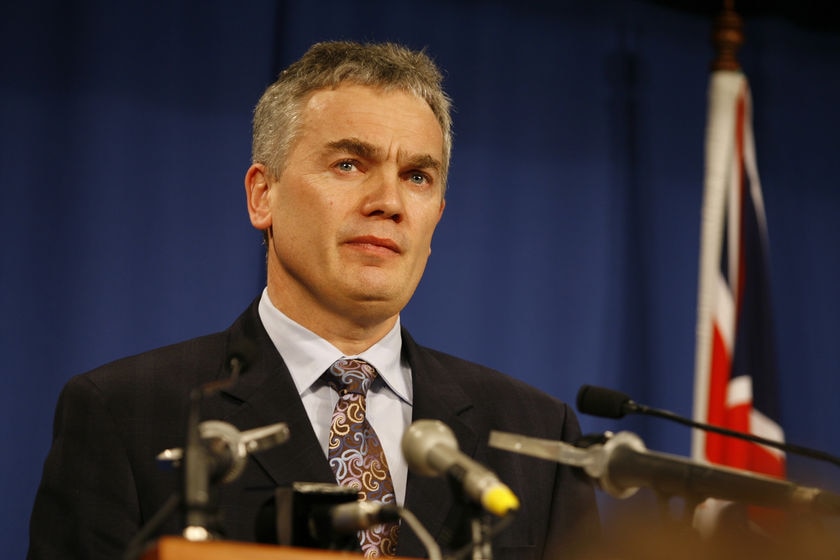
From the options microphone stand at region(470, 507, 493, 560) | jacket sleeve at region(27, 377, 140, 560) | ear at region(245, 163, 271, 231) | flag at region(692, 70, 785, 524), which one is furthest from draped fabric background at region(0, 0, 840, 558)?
microphone stand at region(470, 507, 493, 560)

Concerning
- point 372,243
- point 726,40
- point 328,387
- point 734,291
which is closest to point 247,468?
point 328,387

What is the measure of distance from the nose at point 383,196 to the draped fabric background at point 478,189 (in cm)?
120

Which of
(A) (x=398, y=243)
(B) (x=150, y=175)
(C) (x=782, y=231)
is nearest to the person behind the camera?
(A) (x=398, y=243)

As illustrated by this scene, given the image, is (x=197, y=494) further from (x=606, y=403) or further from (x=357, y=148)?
(x=357, y=148)

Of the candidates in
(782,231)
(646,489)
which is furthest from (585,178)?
(646,489)

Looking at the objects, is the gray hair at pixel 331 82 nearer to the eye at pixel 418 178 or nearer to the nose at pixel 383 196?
the eye at pixel 418 178

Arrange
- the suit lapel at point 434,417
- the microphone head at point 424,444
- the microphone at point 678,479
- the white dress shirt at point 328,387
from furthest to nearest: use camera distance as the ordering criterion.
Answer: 1. the white dress shirt at point 328,387
2. the suit lapel at point 434,417
3. the microphone at point 678,479
4. the microphone head at point 424,444

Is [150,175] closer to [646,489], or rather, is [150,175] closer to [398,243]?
[398,243]

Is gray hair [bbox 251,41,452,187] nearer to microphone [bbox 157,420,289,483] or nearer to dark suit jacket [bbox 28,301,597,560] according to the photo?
dark suit jacket [bbox 28,301,597,560]

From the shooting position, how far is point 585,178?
12.8ft

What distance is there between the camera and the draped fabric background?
121 inches

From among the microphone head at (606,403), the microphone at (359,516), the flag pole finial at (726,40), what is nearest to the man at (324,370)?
the microphone head at (606,403)

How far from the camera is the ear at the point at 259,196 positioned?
7.64 ft

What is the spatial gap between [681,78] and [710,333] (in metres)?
1.13
